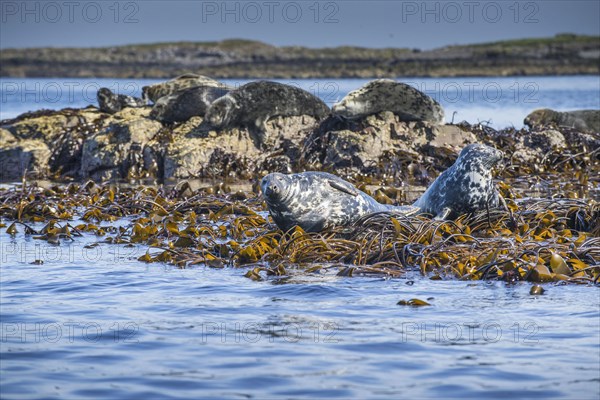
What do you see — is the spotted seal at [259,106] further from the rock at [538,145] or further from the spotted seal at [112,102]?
the rock at [538,145]

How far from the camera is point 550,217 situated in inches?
347

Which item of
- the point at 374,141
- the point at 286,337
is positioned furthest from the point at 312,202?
the point at 374,141

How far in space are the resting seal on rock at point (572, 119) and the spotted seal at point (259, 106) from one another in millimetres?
4857

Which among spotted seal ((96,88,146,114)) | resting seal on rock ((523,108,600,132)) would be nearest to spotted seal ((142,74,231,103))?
spotted seal ((96,88,146,114))

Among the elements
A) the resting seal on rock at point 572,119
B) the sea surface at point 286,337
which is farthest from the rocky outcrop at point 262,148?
the sea surface at point 286,337

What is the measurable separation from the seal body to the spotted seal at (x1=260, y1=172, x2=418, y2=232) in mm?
6291

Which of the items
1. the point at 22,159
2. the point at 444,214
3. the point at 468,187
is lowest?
the point at 444,214

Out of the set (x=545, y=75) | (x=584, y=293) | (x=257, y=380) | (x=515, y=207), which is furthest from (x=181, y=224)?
(x=545, y=75)

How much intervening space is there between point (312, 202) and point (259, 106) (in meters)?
7.34

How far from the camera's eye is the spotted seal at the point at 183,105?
16094mm

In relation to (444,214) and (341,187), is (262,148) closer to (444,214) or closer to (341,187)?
(341,187)

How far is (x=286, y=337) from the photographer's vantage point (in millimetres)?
5566

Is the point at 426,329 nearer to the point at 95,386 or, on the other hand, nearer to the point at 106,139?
the point at 95,386

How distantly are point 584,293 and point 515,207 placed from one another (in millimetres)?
3140
